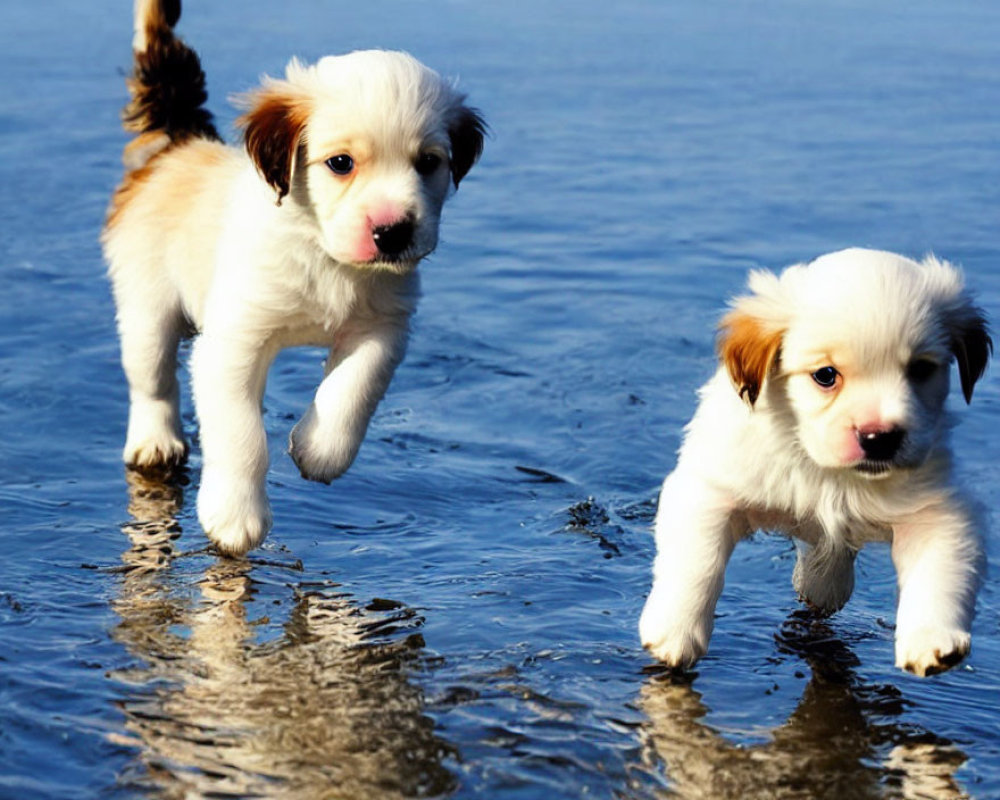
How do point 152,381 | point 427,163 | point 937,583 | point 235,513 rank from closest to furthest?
point 937,583, point 427,163, point 235,513, point 152,381

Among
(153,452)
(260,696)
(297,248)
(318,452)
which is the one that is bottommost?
(153,452)

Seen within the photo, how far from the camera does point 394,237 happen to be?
5160 mm

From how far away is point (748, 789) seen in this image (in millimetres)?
4441

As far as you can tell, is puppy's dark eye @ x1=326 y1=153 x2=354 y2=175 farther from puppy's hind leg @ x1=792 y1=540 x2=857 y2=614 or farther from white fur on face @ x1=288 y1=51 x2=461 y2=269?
puppy's hind leg @ x1=792 y1=540 x2=857 y2=614

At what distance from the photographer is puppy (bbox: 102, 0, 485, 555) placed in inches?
205

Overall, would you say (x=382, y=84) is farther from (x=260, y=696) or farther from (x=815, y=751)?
(x=815, y=751)

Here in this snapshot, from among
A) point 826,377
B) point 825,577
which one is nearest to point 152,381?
point 825,577

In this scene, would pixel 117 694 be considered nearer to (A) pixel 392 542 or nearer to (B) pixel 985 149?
(A) pixel 392 542

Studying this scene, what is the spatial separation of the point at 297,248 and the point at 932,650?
228 centimetres

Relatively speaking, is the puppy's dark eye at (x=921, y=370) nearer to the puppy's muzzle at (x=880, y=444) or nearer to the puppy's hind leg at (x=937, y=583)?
the puppy's muzzle at (x=880, y=444)

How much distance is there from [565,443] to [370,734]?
10.4 feet

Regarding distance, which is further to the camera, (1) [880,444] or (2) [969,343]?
(2) [969,343]

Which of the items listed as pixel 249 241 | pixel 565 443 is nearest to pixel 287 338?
pixel 249 241

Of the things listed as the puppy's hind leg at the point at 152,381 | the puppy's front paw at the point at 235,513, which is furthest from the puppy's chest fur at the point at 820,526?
the puppy's hind leg at the point at 152,381
